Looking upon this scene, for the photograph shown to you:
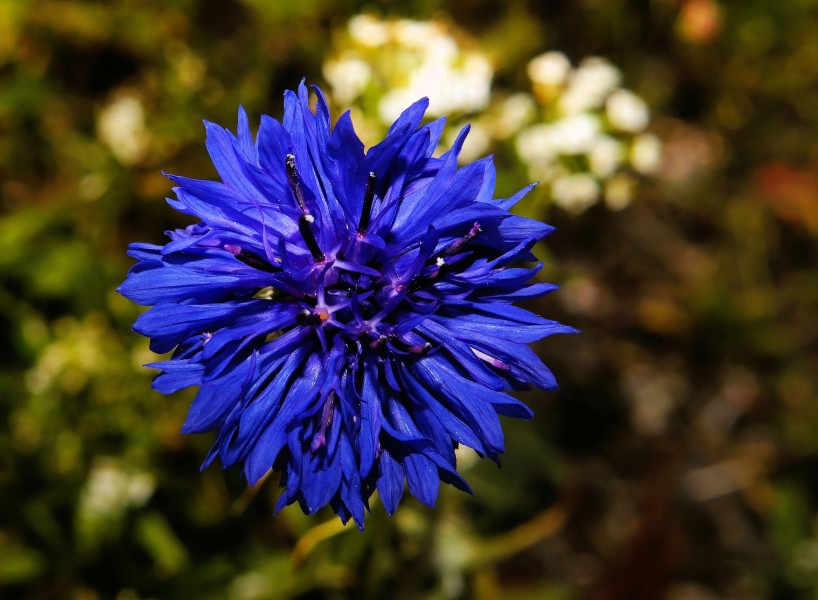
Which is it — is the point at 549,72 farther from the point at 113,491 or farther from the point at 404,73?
the point at 113,491

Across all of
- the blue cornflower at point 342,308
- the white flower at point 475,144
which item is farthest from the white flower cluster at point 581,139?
the blue cornflower at point 342,308

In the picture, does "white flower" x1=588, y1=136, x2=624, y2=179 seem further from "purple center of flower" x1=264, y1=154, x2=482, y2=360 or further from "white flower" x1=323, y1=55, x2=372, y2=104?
"purple center of flower" x1=264, y1=154, x2=482, y2=360

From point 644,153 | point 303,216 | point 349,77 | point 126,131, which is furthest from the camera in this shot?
point 126,131

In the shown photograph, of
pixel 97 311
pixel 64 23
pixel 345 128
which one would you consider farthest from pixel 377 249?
pixel 64 23

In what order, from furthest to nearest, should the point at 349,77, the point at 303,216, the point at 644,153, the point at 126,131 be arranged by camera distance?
1. the point at 126,131
2. the point at 644,153
3. the point at 349,77
4. the point at 303,216

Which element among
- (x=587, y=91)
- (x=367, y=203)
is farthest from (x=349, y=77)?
(x=367, y=203)

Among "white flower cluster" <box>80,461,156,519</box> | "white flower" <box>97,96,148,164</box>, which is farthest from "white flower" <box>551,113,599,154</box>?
"white flower cluster" <box>80,461,156,519</box>
